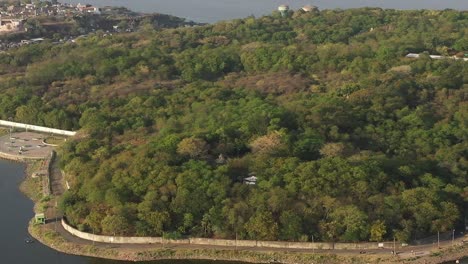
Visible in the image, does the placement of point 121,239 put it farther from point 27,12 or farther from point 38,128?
point 27,12

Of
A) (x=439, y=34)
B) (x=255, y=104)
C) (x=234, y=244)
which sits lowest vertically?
(x=234, y=244)

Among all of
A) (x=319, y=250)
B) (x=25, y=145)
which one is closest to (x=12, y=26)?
(x=25, y=145)

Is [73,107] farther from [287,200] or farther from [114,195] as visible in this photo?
[287,200]

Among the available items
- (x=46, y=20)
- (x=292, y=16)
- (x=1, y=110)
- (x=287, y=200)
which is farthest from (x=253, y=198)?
(x=46, y=20)

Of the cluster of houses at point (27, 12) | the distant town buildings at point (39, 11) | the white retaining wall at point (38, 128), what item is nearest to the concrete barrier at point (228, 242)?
the white retaining wall at point (38, 128)

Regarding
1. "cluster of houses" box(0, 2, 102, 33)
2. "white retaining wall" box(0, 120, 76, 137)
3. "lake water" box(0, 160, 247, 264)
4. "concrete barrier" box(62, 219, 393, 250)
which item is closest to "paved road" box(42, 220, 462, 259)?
"concrete barrier" box(62, 219, 393, 250)
